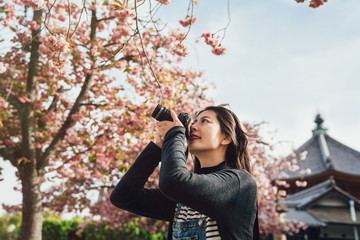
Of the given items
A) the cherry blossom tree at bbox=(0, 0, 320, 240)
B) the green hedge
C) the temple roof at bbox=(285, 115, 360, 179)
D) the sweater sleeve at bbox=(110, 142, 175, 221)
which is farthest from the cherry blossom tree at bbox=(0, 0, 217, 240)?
the temple roof at bbox=(285, 115, 360, 179)

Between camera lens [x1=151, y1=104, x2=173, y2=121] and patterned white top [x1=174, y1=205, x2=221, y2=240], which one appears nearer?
patterned white top [x1=174, y1=205, x2=221, y2=240]

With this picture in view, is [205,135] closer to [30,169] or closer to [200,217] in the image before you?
[200,217]

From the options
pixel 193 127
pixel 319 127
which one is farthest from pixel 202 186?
pixel 319 127

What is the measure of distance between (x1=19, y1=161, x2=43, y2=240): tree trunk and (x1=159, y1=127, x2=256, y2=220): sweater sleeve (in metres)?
5.34

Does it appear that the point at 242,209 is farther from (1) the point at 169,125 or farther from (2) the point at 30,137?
(2) the point at 30,137

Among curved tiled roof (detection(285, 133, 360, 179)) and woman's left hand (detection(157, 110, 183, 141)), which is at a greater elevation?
curved tiled roof (detection(285, 133, 360, 179))

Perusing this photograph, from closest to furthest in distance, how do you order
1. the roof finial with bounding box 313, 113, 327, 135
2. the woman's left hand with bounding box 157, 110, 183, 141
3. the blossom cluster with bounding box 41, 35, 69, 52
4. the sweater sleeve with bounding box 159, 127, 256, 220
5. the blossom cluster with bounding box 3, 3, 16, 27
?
the sweater sleeve with bounding box 159, 127, 256, 220, the woman's left hand with bounding box 157, 110, 183, 141, the blossom cluster with bounding box 41, 35, 69, 52, the blossom cluster with bounding box 3, 3, 16, 27, the roof finial with bounding box 313, 113, 327, 135

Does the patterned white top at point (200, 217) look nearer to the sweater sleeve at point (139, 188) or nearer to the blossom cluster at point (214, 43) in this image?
the sweater sleeve at point (139, 188)

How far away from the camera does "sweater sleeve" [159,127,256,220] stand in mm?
1606

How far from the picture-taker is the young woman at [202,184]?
5.37 ft

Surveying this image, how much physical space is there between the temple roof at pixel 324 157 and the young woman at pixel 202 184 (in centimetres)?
2161

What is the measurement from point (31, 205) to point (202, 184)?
5.55 meters

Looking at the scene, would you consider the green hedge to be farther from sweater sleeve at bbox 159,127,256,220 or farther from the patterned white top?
sweater sleeve at bbox 159,127,256,220

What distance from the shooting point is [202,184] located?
5.39 ft
